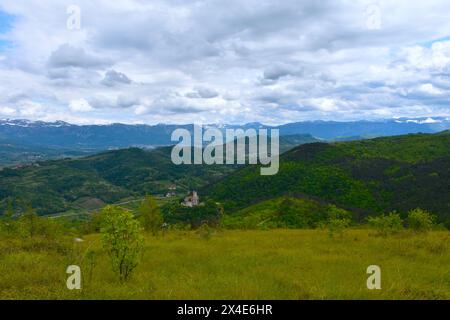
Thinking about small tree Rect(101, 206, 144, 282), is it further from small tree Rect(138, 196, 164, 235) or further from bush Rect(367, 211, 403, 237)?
small tree Rect(138, 196, 164, 235)

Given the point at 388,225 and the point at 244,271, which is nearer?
the point at 244,271

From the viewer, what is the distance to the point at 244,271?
1648cm

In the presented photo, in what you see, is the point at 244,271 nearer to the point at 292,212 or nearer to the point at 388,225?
the point at 388,225

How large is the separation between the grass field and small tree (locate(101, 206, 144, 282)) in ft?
2.67

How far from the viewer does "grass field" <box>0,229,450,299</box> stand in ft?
40.6

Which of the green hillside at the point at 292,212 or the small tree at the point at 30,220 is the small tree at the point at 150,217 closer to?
the small tree at the point at 30,220

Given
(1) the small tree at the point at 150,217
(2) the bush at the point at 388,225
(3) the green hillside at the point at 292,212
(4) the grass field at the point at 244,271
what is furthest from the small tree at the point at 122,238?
(3) the green hillside at the point at 292,212

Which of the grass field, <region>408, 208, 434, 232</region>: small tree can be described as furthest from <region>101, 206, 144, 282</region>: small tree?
<region>408, 208, 434, 232</region>: small tree

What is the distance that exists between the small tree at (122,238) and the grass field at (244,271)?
0.81m

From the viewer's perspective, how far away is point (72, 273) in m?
15.4

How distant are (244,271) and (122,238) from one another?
5465 mm

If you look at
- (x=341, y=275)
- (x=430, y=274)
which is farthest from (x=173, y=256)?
(x=430, y=274)

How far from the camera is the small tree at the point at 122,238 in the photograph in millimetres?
14781

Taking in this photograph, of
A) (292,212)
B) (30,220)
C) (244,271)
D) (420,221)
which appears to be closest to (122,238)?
(244,271)
